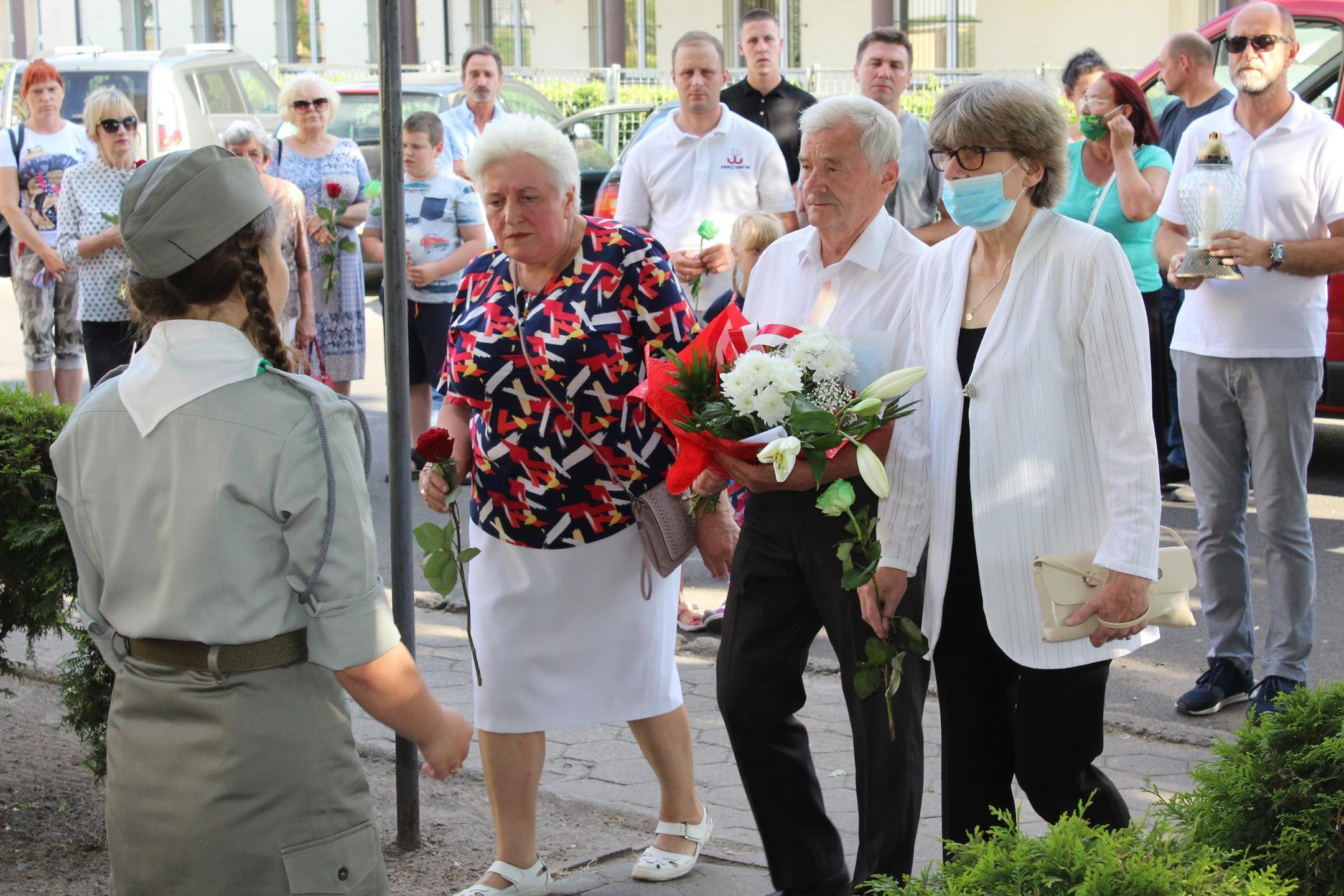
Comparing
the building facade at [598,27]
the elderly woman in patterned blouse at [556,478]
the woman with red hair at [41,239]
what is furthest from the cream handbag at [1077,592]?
the building facade at [598,27]

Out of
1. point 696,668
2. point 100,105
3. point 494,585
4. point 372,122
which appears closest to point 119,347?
point 100,105

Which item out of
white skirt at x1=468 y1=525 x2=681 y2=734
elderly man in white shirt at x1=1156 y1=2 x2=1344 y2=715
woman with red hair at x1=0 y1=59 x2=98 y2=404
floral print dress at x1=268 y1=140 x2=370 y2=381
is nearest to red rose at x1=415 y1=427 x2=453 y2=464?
white skirt at x1=468 y1=525 x2=681 y2=734

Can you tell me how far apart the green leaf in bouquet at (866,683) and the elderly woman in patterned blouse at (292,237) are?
5748 millimetres

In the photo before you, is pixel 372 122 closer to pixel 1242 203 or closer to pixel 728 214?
pixel 728 214

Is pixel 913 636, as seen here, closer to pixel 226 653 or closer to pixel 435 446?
pixel 435 446

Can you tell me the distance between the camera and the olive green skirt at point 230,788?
243cm

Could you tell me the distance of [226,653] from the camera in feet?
7.97

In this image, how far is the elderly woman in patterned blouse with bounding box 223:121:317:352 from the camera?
827 cm

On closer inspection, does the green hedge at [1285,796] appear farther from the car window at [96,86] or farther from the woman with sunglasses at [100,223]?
the car window at [96,86]

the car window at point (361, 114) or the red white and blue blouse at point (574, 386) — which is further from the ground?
the car window at point (361, 114)

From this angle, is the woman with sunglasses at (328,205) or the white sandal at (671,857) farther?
the woman with sunglasses at (328,205)

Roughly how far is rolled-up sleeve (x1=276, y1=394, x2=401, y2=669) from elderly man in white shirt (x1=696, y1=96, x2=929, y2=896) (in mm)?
1035

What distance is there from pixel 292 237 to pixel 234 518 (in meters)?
6.19

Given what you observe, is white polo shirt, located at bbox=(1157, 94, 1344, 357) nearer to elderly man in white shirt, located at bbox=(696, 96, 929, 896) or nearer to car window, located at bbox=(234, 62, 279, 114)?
elderly man in white shirt, located at bbox=(696, 96, 929, 896)
